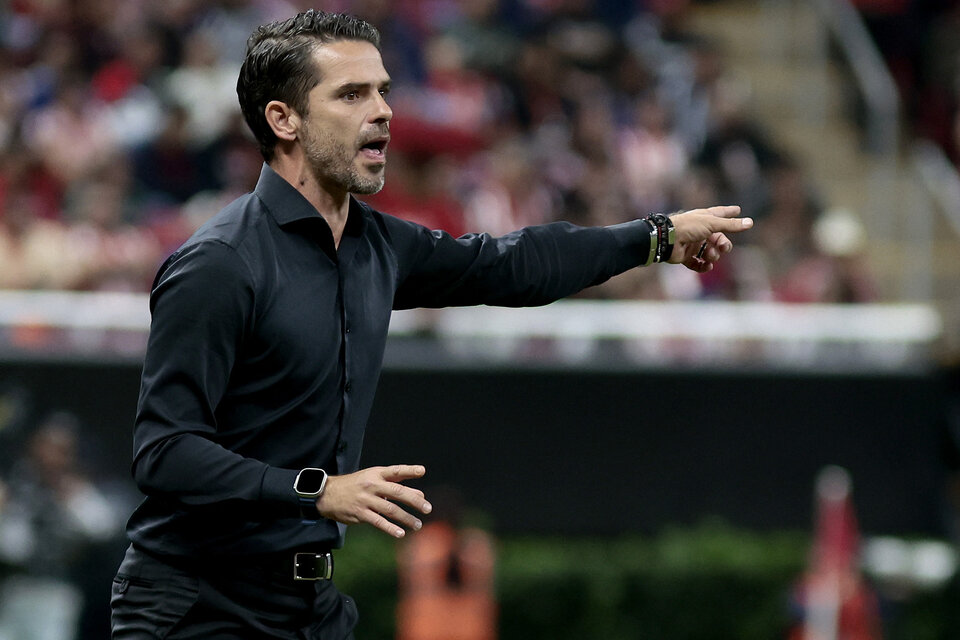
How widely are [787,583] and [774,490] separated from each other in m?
0.66

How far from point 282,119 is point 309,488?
0.95 m

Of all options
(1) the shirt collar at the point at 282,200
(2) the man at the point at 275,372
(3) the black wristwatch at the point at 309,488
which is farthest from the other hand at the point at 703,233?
(3) the black wristwatch at the point at 309,488

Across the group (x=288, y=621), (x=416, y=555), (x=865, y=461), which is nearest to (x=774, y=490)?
(x=865, y=461)

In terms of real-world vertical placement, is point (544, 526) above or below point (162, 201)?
below

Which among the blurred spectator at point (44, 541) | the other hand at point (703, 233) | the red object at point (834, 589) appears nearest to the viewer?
the other hand at point (703, 233)

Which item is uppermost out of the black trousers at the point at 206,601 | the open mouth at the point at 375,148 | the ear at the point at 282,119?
the ear at the point at 282,119

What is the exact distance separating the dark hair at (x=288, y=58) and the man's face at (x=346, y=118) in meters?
0.02

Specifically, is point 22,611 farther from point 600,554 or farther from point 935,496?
point 935,496

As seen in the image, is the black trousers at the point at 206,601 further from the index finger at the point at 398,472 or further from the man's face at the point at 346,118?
the man's face at the point at 346,118

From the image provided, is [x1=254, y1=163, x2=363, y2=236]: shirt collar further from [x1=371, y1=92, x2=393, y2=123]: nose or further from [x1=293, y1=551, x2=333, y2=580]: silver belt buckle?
[x1=293, y1=551, x2=333, y2=580]: silver belt buckle

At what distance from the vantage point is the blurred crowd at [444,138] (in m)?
10.3

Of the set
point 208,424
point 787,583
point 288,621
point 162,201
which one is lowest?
point 288,621

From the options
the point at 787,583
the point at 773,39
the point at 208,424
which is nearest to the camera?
the point at 208,424

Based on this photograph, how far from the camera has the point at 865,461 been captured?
34.3 feet
